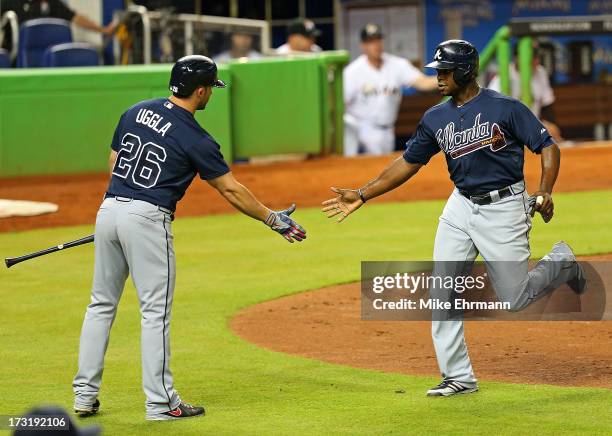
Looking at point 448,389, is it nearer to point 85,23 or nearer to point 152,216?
point 152,216

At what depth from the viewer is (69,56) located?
62.0 feet

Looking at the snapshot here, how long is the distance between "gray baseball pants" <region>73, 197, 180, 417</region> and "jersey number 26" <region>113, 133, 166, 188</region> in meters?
0.12

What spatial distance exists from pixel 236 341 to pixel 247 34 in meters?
12.6

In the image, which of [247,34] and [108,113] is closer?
[108,113]

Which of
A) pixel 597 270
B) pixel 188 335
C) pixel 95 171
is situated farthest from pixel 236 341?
pixel 95 171

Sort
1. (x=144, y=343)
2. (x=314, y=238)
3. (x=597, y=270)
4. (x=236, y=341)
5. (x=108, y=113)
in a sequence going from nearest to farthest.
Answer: (x=144, y=343) → (x=236, y=341) → (x=597, y=270) → (x=314, y=238) → (x=108, y=113)

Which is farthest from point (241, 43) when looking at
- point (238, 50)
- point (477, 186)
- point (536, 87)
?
point (477, 186)

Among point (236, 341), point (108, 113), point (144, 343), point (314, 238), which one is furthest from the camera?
point (108, 113)

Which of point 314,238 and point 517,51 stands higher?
point 517,51

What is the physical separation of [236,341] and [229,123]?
10.1 m

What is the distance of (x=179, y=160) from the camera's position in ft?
21.2

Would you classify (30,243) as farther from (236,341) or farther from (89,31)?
(89,31)

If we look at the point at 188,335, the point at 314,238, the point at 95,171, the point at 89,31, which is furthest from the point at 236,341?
the point at 89,31

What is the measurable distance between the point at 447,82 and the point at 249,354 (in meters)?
2.41
